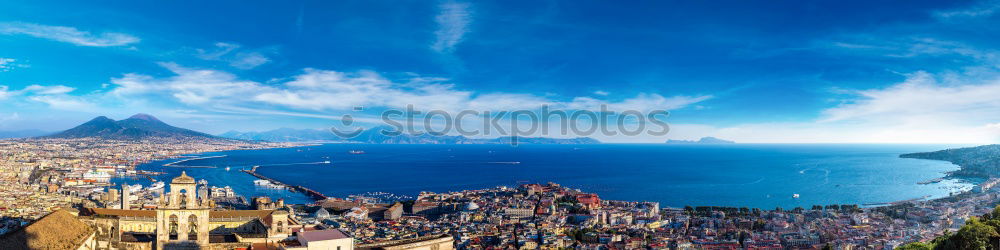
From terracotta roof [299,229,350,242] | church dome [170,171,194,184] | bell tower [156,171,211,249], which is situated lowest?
terracotta roof [299,229,350,242]

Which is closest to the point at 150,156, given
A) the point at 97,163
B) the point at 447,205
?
the point at 97,163

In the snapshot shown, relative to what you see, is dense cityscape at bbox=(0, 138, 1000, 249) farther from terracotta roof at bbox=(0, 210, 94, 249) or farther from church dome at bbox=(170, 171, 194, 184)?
church dome at bbox=(170, 171, 194, 184)

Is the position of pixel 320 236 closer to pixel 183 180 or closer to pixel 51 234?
pixel 183 180

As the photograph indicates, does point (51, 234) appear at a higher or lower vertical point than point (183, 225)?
lower

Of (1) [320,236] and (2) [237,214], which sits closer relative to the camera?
(1) [320,236]

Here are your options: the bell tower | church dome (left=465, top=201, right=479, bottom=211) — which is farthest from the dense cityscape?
the bell tower

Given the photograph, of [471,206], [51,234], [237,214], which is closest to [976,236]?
[237,214]

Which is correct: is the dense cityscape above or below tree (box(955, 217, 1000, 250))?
below

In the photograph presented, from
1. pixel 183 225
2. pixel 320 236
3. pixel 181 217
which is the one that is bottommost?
pixel 320 236
